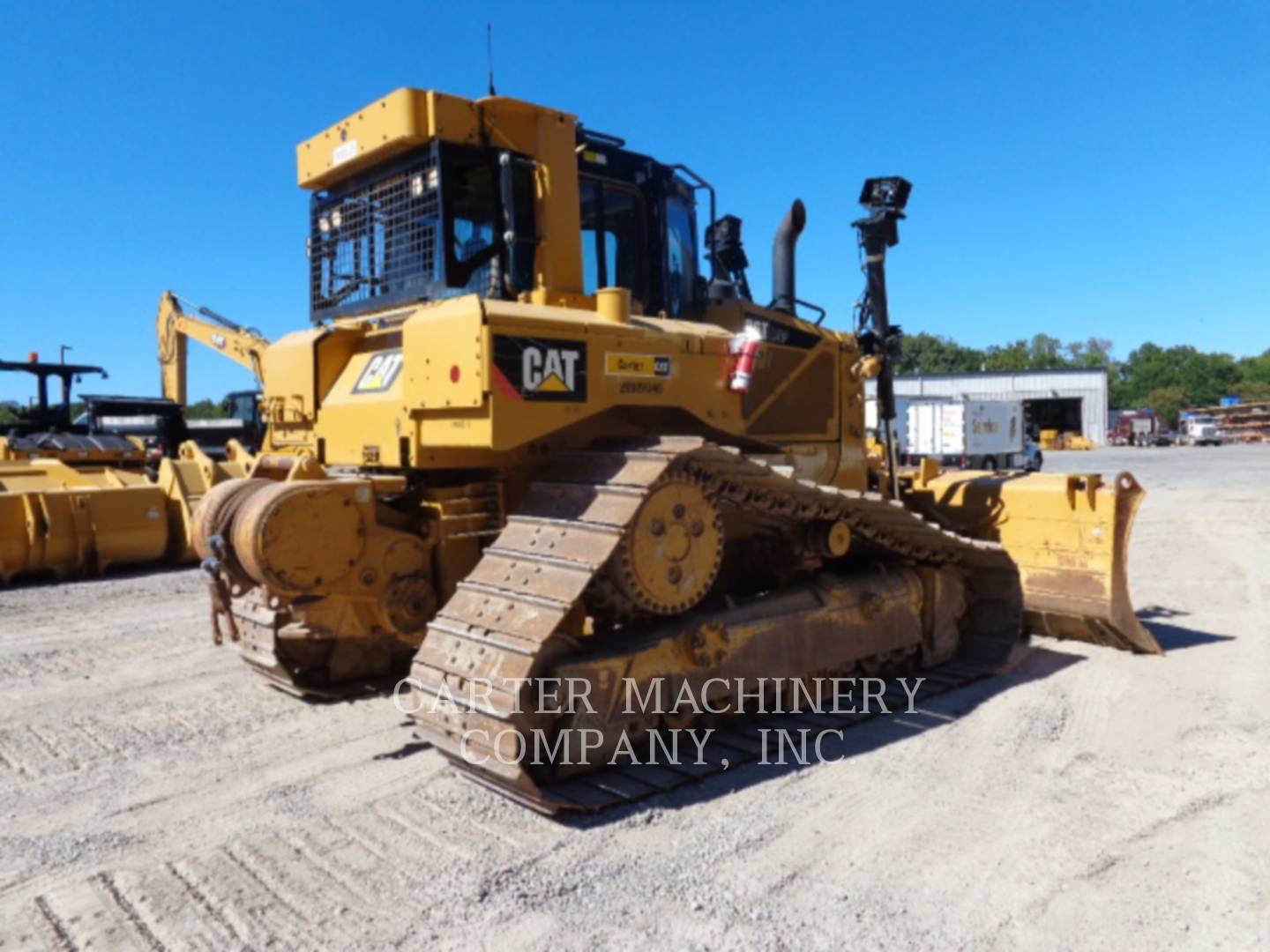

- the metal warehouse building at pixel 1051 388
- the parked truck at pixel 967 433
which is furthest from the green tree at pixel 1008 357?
the parked truck at pixel 967 433

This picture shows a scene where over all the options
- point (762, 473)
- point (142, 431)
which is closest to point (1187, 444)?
point (142, 431)

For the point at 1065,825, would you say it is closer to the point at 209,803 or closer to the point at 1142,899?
the point at 1142,899

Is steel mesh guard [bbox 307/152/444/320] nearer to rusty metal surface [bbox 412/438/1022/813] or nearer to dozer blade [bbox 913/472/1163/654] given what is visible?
rusty metal surface [bbox 412/438/1022/813]

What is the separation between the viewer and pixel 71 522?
11398 millimetres

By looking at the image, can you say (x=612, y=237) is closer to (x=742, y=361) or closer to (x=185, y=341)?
(x=742, y=361)

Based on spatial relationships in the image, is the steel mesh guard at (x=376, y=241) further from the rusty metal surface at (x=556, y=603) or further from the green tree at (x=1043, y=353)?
the green tree at (x=1043, y=353)

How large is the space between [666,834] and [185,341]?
51.2 feet

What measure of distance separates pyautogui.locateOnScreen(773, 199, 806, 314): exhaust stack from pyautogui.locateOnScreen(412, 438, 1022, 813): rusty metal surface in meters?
2.28

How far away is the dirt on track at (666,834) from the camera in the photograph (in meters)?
3.21

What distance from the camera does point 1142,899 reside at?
10.9 feet

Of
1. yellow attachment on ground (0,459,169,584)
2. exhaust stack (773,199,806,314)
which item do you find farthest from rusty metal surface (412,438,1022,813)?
yellow attachment on ground (0,459,169,584)

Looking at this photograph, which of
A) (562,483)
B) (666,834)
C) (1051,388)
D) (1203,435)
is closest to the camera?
(666,834)

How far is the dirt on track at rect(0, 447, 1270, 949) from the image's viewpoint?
3213 mm

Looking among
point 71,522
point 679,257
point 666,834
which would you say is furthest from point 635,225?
point 71,522
